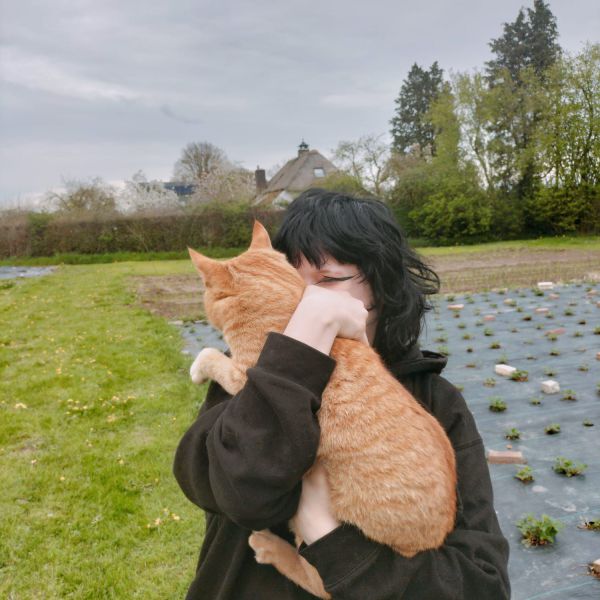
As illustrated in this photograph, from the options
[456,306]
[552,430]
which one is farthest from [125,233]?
[552,430]

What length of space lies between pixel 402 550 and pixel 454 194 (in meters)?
32.0

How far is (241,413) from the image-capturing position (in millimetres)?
1272

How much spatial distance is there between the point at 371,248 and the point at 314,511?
2.76 feet

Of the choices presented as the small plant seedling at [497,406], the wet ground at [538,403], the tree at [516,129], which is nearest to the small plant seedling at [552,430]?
the wet ground at [538,403]

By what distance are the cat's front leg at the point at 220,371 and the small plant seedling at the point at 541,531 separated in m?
2.37

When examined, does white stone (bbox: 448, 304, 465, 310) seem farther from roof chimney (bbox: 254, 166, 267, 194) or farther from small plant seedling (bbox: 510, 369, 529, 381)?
roof chimney (bbox: 254, 166, 267, 194)

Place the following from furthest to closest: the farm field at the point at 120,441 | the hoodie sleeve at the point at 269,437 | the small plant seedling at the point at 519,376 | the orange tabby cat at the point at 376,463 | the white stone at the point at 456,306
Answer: the white stone at the point at 456,306 < the small plant seedling at the point at 519,376 < the farm field at the point at 120,441 < the orange tabby cat at the point at 376,463 < the hoodie sleeve at the point at 269,437

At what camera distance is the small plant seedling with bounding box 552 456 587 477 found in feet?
12.5

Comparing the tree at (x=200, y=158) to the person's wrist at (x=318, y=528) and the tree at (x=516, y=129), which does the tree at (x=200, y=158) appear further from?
the person's wrist at (x=318, y=528)

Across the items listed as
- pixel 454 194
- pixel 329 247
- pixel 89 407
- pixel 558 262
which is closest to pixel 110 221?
pixel 454 194

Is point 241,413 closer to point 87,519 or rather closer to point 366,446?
point 366,446

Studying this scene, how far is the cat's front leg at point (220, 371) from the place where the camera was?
1.72 metres

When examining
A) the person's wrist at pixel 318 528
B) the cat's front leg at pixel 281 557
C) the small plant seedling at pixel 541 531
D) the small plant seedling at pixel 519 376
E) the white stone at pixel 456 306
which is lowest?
the small plant seedling at pixel 541 531

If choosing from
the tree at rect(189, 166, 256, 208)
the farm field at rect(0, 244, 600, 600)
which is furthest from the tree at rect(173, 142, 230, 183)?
the farm field at rect(0, 244, 600, 600)
